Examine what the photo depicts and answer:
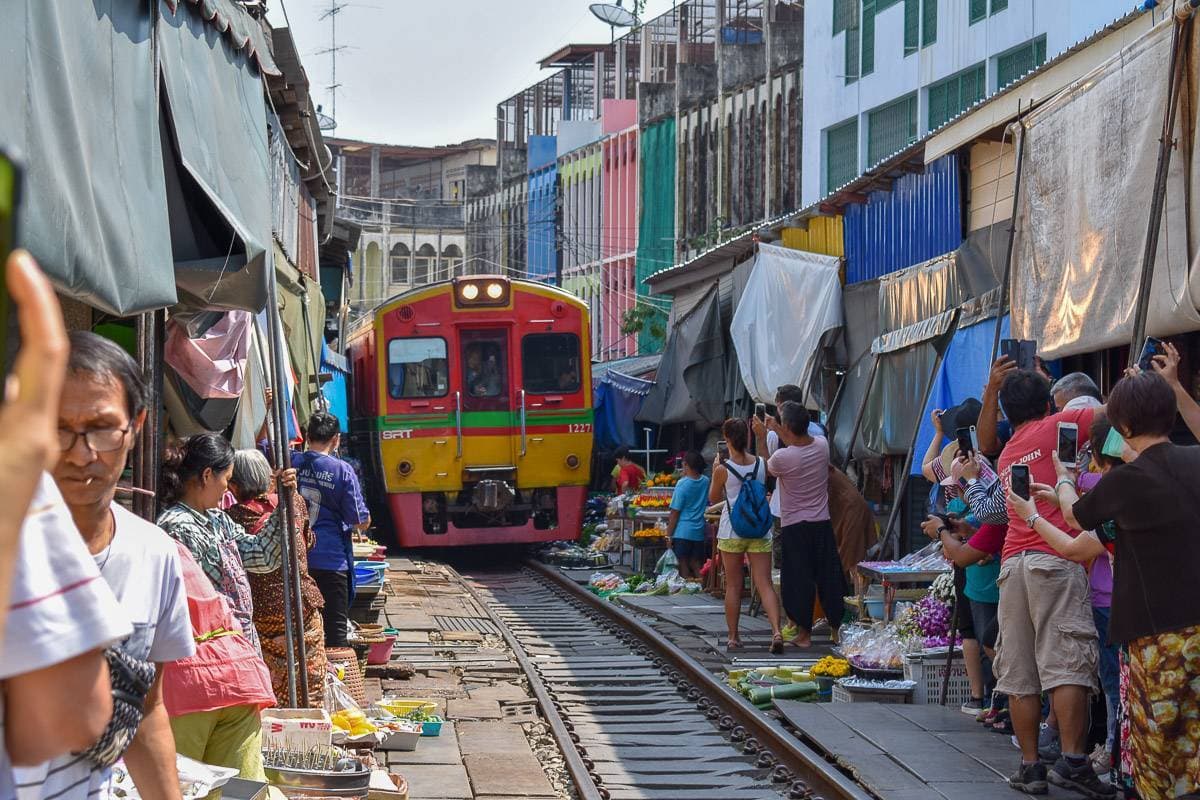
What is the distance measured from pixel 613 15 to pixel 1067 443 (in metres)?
39.2

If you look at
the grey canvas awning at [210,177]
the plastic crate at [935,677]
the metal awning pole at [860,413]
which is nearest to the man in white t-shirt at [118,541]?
the grey canvas awning at [210,177]

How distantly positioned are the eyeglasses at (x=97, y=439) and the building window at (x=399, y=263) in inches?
2331

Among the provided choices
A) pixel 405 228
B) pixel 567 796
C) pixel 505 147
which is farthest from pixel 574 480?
pixel 405 228

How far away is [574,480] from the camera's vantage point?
2042cm

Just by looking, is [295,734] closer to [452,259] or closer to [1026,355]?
[1026,355]


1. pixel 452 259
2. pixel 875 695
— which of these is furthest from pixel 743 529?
pixel 452 259

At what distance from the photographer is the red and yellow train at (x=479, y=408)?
65.5ft

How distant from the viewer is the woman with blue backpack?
38.4 feet

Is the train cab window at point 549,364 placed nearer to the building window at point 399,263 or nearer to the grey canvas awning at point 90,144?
the grey canvas awning at point 90,144

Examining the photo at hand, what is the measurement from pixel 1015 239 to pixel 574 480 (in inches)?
429

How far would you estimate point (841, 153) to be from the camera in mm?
27125

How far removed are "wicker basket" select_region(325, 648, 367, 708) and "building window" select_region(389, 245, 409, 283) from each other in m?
52.7

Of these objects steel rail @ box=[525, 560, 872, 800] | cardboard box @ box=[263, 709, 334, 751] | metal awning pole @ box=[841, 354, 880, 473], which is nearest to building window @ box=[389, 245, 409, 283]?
steel rail @ box=[525, 560, 872, 800]

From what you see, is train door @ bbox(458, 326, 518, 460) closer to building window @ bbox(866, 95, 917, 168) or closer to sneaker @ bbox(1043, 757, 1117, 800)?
building window @ bbox(866, 95, 917, 168)
